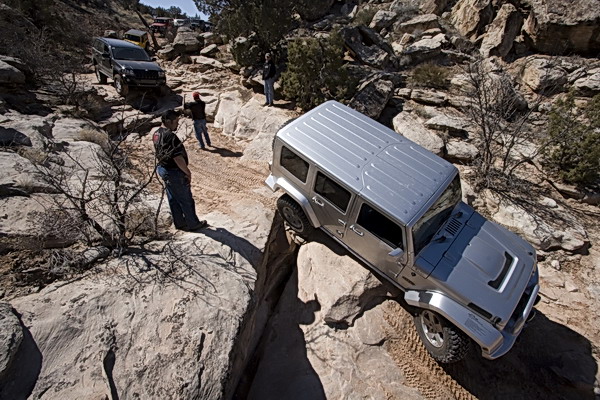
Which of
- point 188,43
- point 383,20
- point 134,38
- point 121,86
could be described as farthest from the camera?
point 134,38

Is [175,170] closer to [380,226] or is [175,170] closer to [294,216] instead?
[294,216]

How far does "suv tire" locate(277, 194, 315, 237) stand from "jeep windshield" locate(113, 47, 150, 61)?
8.87m

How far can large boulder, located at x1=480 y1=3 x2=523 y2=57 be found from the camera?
35.7 ft

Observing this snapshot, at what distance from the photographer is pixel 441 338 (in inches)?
141

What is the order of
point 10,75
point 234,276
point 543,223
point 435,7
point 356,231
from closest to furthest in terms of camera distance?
point 234,276 → point 356,231 → point 543,223 → point 10,75 → point 435,7

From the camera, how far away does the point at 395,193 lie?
361cm

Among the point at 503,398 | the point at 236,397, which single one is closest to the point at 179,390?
the point at 236,397

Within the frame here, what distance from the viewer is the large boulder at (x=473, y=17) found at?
11734 mm

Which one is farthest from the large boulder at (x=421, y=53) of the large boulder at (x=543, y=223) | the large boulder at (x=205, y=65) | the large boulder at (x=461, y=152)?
the large boulder at (x=205, y=65)

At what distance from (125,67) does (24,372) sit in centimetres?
947

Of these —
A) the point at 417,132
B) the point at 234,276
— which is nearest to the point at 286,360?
the point at 234,276

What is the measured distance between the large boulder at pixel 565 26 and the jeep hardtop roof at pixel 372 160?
10.2 m

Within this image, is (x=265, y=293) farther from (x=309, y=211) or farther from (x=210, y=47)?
(x=210, y=47)

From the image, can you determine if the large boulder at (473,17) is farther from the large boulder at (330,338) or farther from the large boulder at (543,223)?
the large boulder at (330,338)
